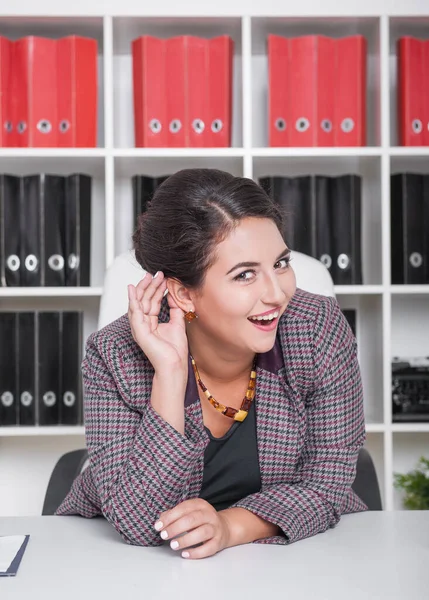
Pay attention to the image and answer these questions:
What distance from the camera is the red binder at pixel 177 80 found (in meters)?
2.29

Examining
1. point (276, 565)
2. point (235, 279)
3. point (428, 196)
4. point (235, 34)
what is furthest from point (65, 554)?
point (235, 34)

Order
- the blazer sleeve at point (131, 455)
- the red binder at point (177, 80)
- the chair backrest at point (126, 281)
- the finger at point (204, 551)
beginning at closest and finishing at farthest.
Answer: the finger at point (204, 551) < the blazer sleeve at point (131, 455) < the chair backrest at point (126, 281) < the red binder at point (177, 80)

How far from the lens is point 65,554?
0.97m

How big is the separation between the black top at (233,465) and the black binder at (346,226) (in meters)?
1.09

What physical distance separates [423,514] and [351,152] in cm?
143

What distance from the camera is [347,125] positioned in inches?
92.6

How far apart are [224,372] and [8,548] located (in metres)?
0.56

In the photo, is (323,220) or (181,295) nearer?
(181,295)

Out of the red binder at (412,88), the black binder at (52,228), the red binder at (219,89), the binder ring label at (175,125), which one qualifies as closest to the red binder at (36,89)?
the black binder at (52,228)

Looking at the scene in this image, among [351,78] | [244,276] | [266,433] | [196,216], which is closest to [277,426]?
[266,433]

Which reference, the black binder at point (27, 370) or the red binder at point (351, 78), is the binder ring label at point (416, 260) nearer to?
the red binder at point (351, 78)

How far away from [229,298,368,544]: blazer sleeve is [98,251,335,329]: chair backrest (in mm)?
295

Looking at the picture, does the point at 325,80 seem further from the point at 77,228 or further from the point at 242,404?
the point at 242,404

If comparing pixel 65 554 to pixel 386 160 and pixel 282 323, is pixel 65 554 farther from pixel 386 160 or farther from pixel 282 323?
pixel 386 160
